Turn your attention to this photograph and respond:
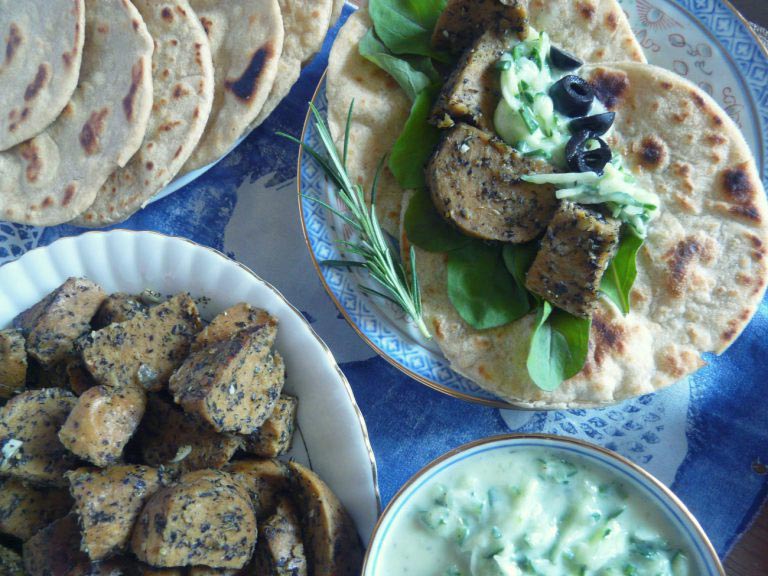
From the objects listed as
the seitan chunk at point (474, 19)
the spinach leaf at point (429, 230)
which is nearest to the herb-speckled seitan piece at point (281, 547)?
the spinach leaf at point (429, 230)

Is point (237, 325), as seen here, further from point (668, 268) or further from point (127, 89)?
point (668, 268)

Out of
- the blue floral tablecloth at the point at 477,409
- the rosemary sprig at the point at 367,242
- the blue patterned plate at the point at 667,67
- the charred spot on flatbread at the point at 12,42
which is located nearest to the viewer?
the rosemary sprig at the point at 367,242

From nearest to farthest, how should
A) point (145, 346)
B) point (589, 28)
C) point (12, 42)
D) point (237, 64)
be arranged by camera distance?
point (145, 346)
point (589, 28)
point (237, 64)
point (12, 42)

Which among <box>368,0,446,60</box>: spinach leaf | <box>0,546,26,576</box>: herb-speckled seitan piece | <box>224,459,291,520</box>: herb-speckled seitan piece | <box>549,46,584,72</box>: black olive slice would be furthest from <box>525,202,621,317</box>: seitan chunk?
<box>0,546,26,576</box>: herb-speckled seitan piece

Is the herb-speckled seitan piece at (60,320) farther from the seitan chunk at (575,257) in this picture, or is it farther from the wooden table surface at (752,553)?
the wooden table surface at (752,553)

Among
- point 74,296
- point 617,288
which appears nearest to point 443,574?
point 617,288

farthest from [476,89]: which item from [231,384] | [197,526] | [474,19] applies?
[197,526]

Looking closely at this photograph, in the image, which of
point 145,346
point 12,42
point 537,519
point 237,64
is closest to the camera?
point 537,519
